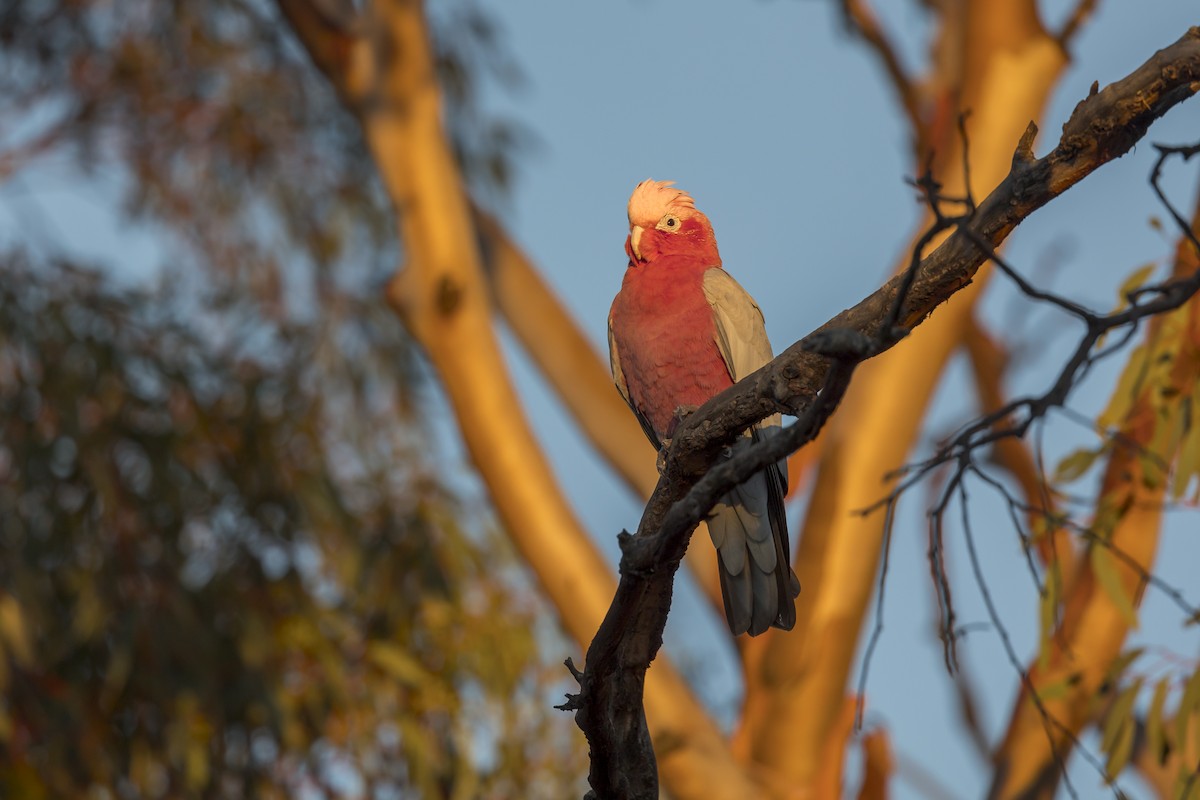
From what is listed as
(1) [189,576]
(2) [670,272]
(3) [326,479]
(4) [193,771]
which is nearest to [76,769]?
(4) [193,771]

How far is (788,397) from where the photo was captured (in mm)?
1420

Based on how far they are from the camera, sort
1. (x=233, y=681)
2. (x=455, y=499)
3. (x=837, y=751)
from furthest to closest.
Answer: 1. (x=455, y=499)
2. (x=233, y=681)
3. (x=837, y=751)

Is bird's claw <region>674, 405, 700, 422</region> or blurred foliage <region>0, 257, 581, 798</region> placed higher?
blurred foliage <region>0, 257, 581, 798</region>

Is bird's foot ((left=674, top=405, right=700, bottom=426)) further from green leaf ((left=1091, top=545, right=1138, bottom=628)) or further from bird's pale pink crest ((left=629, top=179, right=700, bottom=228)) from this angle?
green leaf ((left=1091, top=545, right=1138, bottom=628))

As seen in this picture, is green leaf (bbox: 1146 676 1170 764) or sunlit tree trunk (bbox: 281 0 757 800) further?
sunlit tree trunk (bbox: 281 0 757 800)

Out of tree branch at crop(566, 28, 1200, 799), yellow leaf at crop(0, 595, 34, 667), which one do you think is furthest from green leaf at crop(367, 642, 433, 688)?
tree branch at crop(566, 28, 1200, 799)

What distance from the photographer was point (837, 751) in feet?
12.6

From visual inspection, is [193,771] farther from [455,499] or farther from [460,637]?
[455,499]

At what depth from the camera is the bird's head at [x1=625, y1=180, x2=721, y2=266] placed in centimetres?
216

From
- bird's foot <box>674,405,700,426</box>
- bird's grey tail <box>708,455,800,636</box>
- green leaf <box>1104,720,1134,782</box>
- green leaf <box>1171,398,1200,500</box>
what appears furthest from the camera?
green leaf <box>1104,720,1134,782</box>

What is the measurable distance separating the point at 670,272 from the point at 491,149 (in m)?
3.87

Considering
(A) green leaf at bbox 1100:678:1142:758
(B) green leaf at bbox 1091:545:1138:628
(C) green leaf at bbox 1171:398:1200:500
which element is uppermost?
(C) green leaf at bbox 1171:398:1200:500

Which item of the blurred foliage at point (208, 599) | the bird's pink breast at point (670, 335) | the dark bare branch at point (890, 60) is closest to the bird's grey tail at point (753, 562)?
the bird's pink breast at point (670, 335)

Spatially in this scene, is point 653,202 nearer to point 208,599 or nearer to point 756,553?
point 756,553
